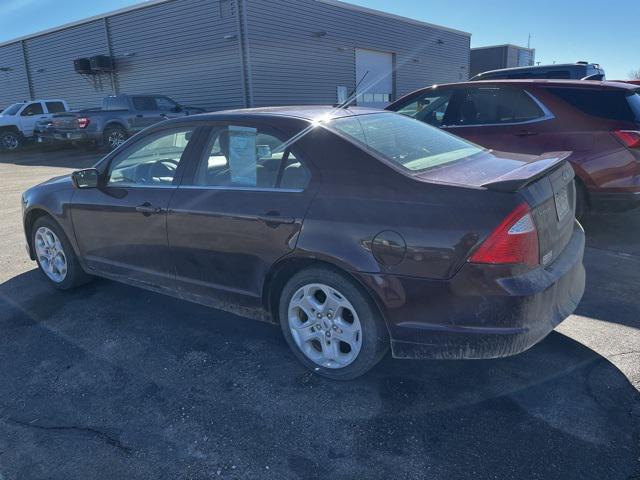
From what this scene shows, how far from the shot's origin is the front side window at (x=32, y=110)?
19.6 metres

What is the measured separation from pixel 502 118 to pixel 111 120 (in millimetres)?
13417

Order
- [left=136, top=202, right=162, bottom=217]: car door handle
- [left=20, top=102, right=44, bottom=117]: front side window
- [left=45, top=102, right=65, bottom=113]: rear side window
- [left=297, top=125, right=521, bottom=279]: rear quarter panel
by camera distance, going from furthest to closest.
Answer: [left=45, top=102, right=65, bottom=113]: rear side window → [left=20, top=102, right=44, bottom=117]: front side window → [left=136, top=202, right=162, bottom=217]: car door handle → [left=297, top=125, right=521, bottom=279]: rear quarter panel

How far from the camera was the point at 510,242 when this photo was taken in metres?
2.35

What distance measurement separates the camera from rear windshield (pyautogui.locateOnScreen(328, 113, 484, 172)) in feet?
9.36

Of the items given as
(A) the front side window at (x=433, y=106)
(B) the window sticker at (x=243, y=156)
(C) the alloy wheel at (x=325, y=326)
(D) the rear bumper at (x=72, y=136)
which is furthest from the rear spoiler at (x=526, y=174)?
(D) the rear bumper at (x=72, y=136)

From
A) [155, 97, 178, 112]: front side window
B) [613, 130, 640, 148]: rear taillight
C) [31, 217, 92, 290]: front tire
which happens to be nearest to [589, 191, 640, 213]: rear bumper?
[613, 130, 640, 148]: rear taillight

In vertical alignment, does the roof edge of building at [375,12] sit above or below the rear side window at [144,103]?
above

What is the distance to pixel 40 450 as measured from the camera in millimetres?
2400

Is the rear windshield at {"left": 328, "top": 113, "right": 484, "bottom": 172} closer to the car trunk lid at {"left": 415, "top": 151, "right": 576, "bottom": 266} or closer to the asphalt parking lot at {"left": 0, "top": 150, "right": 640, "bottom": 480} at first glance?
the car trunk lid at {"left": 415, "top": 151, "right": 576, "bottom": 266}

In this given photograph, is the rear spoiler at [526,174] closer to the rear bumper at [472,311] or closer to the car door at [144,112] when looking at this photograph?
the rear bumper at [472,311]

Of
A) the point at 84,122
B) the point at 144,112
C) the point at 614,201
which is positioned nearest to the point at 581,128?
the point at 614,201

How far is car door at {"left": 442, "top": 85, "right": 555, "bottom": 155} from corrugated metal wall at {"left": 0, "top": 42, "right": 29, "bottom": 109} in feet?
90.8

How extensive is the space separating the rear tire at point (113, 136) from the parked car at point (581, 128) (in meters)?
13.1

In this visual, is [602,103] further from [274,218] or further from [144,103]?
[144,103]
